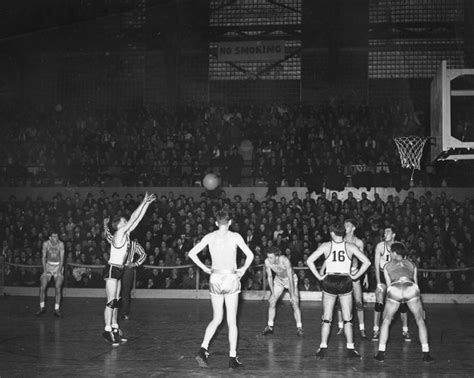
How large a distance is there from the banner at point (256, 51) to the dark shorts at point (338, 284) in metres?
21.0

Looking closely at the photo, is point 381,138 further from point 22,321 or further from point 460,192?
point 22,321

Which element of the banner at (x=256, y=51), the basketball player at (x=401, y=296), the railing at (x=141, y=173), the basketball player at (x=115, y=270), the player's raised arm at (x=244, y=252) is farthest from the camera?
the banner at (x=256, y=51)

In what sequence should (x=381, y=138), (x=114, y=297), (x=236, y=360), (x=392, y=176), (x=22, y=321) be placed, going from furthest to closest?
(x=381, y=138)
(x=392, y=176)
(x=22, y=321)
(x=114, y=297)
(x=236, y=360)

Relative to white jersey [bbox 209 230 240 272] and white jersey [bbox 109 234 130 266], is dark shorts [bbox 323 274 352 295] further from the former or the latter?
white jersey [bbox 109 234 130 266]

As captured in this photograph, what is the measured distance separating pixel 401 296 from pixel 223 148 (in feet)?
50.0

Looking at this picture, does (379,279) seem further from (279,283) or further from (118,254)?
(118,254)

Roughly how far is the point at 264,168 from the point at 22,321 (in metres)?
11.6

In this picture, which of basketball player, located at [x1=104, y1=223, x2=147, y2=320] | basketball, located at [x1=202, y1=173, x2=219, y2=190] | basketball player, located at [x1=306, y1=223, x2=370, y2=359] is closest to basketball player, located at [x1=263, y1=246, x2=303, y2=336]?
basketball player, located at [x1=306, y1=223, x2=370, y2=359]

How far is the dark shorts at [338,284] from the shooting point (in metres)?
9.73

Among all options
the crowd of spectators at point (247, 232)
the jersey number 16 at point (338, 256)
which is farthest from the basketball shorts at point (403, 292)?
the crowd of spectators at point (247, 232)

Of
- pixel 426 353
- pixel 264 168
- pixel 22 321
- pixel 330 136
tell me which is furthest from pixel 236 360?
pixel 330 136

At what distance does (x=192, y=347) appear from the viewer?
1077cm

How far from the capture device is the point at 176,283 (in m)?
18.9

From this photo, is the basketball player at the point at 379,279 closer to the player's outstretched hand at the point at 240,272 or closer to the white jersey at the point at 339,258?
the white jersey at the point at 339,258
